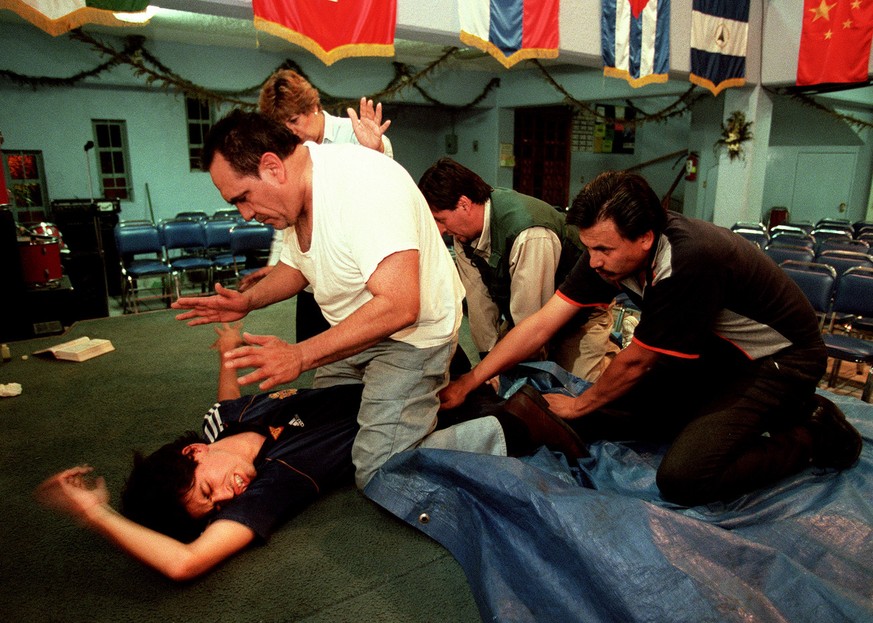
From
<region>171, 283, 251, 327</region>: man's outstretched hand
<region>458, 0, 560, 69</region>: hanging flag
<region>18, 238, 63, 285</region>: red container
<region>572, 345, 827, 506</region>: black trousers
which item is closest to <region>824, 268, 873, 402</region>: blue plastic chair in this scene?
<region>572, 345, 827, 506</region>: black trousers

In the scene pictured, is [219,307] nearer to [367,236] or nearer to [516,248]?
[367,236]

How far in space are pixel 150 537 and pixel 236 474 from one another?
0.95 feet

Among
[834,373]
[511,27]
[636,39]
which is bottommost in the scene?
[834,373]

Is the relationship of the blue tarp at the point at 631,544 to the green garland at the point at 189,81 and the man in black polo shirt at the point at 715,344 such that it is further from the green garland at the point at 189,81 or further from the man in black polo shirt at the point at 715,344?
the green garland at the point at 189,81

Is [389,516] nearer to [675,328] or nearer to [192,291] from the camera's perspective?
[675,328]

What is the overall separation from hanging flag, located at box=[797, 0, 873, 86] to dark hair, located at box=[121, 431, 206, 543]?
27.6 ft

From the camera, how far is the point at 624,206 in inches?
66.1

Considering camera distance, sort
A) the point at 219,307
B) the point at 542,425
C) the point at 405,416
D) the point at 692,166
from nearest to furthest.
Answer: the point at 405,416 < the point at 542,425 < the point at 219,307 < the point at 692,166

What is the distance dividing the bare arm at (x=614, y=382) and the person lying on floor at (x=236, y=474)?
151 mm

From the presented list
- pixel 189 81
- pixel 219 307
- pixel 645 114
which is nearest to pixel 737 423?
pixel 219 307

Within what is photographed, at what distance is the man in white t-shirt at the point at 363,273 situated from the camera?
1.52m

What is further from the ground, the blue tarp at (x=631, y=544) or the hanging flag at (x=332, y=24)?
the hanging flag at (x=332, y=24)

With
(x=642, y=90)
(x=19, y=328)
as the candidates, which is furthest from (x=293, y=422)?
(x=642, y=90)

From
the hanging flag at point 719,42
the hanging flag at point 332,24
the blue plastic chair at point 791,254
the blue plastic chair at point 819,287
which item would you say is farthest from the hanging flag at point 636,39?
the blue plastic chair at point 819,287
